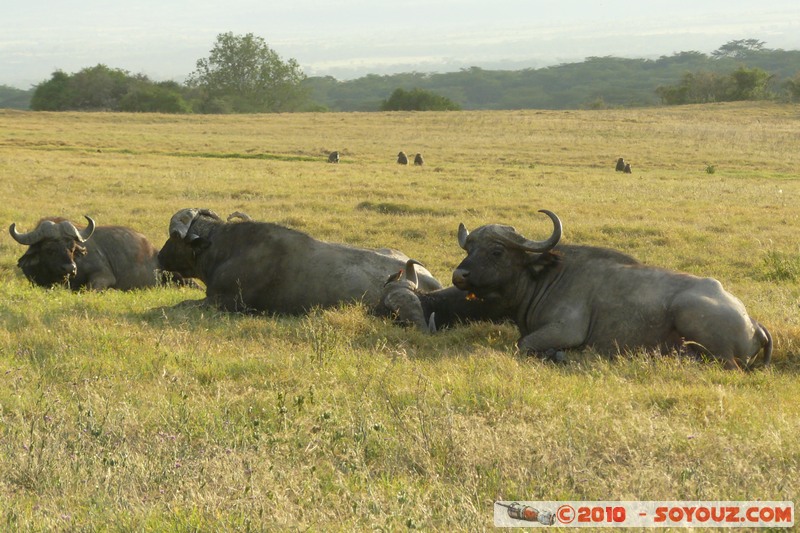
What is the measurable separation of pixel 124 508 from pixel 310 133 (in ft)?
176

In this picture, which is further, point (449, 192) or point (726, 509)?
point (449, 192)

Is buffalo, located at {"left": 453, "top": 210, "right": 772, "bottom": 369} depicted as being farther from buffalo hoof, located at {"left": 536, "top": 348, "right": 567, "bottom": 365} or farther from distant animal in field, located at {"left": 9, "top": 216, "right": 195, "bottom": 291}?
distant animal in field, located at {"left": 9, "top": 216, "right": 195, "bottom": 291}

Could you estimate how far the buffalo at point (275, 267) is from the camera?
1048cm

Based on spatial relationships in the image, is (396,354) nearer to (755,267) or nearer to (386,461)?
(386,461)

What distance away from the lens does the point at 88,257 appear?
42.2 feet

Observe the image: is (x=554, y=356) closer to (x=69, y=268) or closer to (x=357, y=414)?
(x=357, y=414)

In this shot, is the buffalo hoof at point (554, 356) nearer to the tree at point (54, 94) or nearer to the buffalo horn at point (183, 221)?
the buffalo horn at point (183, 221)

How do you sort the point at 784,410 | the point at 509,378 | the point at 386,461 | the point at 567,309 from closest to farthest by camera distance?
the point at 386,461
the point at 784,410
the point at 509,378
the point at 567,309

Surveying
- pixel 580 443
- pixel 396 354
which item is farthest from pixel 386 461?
pixel 396 354

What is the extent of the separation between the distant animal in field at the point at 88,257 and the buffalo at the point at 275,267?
5.38 feet

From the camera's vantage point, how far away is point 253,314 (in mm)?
10516

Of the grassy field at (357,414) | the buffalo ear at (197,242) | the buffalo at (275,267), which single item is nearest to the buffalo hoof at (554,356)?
the grassy field at (357,414)

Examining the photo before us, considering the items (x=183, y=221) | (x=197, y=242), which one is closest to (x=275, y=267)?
(x=197, y=242)

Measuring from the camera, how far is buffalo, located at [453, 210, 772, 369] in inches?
307
